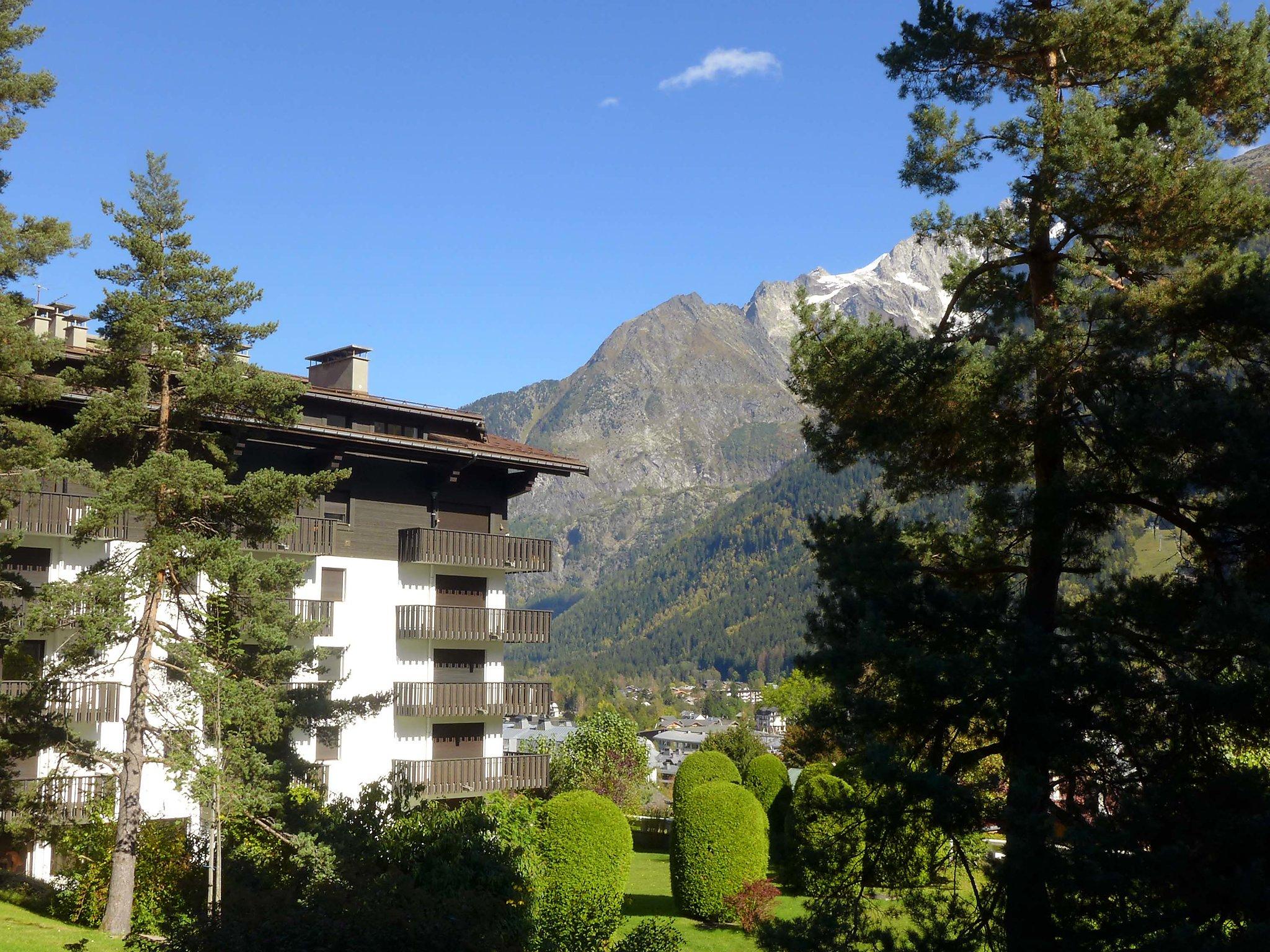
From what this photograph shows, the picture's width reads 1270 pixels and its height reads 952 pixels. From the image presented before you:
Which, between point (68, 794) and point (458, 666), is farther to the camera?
point (458, 666)

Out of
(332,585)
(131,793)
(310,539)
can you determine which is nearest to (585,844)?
(131,793)

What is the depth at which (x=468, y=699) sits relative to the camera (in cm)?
3319

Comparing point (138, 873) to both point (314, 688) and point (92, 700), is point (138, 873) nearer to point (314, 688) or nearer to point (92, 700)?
point (314, 688)

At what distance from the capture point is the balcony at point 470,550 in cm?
3250

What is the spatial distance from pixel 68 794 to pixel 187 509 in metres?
9.56

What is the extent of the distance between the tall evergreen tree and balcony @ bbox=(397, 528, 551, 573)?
19.2 m

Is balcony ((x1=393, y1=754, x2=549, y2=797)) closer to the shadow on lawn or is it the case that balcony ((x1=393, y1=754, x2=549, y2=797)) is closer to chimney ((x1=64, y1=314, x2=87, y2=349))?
the shadow on lawn

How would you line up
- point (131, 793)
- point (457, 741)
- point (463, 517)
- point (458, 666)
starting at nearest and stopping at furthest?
1. point (131, 793)
2. point (457, 741)
3. point (458, 666)
4. point (463, 517)

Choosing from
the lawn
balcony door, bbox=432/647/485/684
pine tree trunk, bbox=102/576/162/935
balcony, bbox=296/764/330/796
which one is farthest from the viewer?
balcony door, bbox=432/647/485/684

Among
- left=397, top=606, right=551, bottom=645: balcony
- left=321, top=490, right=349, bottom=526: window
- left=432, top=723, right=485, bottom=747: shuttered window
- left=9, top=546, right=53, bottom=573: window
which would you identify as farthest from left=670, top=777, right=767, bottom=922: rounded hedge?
left=9, top=546, right=53, bottom=573: window

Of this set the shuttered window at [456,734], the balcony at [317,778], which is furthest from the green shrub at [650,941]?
the shuttered window at [456,734]

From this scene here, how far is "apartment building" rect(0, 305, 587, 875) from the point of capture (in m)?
31.1

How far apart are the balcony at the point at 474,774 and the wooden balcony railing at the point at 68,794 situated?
7922 mm

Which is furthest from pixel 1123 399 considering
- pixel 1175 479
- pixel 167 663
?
pixel 167 663
